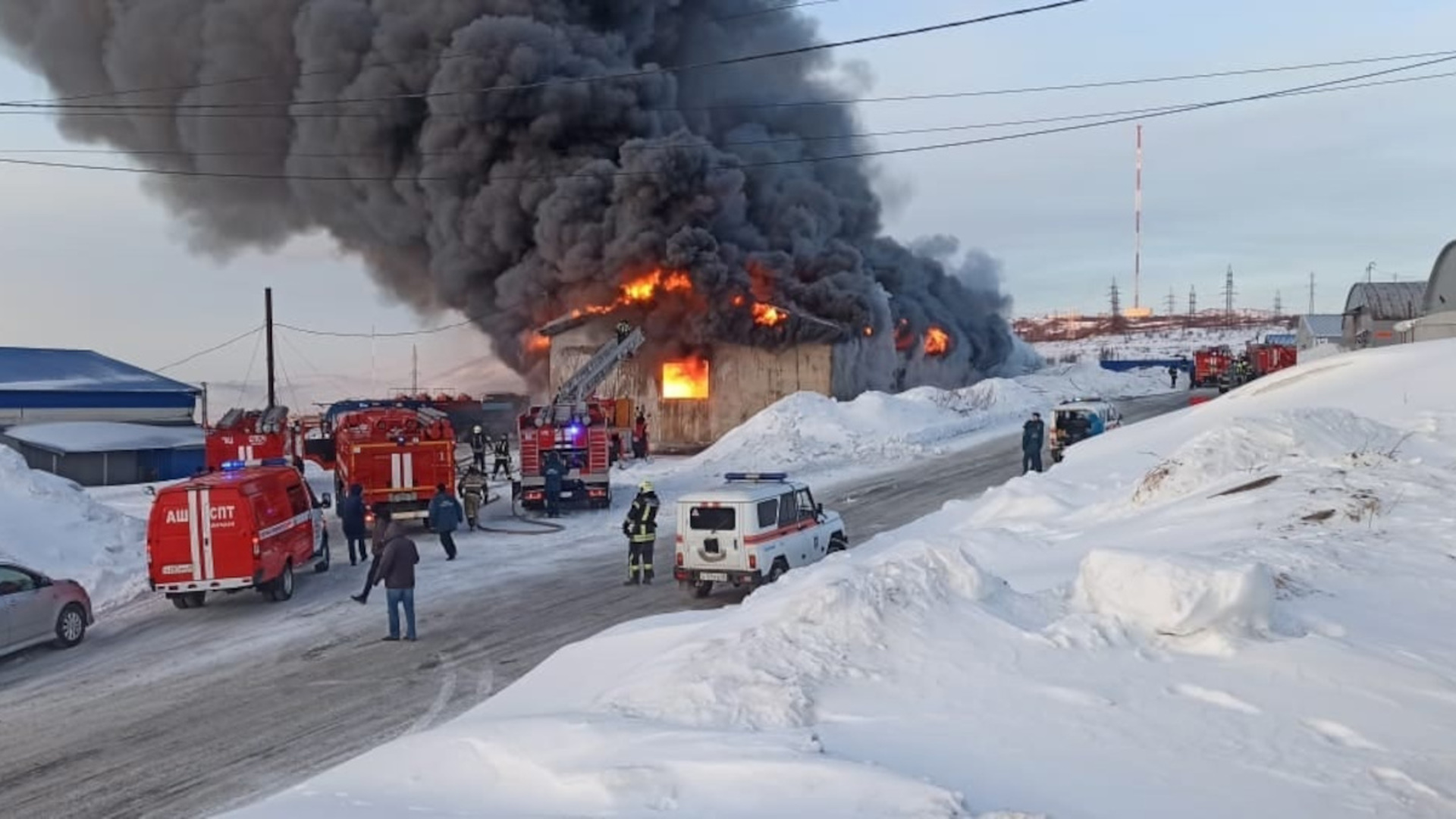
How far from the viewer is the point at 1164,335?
157750 mm

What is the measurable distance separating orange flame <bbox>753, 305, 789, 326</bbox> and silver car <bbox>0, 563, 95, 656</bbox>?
2948cm

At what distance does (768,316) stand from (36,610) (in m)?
30.7

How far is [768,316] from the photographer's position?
41.2 m

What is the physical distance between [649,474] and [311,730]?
20.9 metres

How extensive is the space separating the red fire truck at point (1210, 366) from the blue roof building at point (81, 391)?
47988 millimetres

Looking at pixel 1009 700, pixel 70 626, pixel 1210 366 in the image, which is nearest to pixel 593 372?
pixel 70 626

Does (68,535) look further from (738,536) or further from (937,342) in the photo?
(937,342)

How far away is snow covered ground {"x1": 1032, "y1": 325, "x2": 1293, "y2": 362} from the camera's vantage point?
12788cm

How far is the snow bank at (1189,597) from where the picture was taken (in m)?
7.03

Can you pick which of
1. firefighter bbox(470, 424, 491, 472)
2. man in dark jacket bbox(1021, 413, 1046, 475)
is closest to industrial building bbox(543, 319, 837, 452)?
firefighter bbox(470, 424, 491, 472)

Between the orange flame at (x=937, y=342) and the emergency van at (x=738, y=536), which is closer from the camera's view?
the emergency van at (x=738, y=536)

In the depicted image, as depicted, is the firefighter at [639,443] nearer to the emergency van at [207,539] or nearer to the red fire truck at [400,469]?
the red fire truck at [400,469]

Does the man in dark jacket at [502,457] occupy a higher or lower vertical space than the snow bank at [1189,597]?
lower

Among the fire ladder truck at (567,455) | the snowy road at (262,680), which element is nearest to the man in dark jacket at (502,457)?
the fire ladder truck at (567,455)
